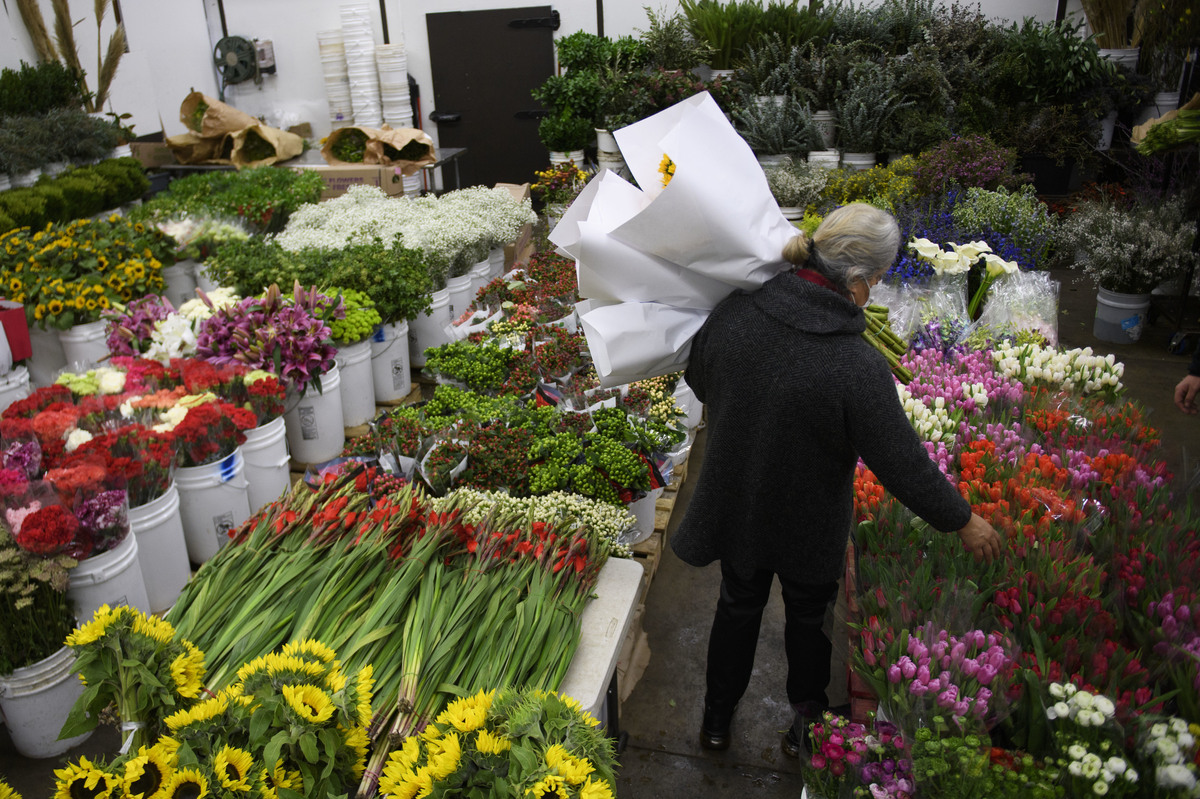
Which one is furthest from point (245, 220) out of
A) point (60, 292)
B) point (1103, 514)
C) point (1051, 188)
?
point (1051, 188)

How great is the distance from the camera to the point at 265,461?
126 inches

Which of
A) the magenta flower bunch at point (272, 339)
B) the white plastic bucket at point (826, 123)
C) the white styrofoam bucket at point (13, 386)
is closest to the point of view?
the white styrofoam bucket at point (13, 386)

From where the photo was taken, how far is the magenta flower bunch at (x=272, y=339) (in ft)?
11.3

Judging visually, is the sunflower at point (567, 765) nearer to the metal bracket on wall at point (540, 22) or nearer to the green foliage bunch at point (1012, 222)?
the green foliage bunch at point (1012, 222)

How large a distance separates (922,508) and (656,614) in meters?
1.52

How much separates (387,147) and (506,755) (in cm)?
665

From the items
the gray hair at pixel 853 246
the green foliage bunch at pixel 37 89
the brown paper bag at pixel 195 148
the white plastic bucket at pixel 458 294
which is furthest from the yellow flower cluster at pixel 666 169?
the green foliage bunch at pixel 37 89

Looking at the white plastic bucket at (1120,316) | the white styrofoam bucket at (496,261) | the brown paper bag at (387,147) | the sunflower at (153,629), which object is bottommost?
the white plastic bucket at (1120,316)

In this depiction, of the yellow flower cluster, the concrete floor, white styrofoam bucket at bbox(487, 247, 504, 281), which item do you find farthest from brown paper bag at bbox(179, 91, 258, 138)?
the yellow flower cluster

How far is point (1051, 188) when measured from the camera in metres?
7.34

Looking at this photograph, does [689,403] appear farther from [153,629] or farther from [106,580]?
[153,629]

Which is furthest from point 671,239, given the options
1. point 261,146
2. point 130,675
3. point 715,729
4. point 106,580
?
point 261,146

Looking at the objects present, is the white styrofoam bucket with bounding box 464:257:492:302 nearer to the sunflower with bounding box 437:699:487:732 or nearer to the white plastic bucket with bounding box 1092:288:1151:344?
the sunflower with bounding box 437:699:487:732

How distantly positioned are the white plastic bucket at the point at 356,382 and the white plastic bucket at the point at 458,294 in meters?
1.16
